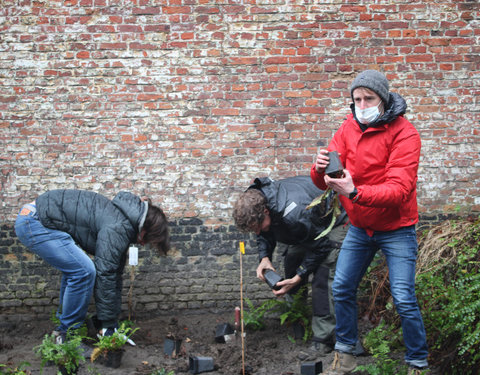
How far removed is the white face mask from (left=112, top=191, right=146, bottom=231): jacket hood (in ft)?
6.94

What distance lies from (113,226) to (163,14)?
2.41 metres

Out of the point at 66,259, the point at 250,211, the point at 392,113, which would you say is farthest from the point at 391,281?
the point at 66,259

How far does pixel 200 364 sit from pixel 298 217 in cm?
153

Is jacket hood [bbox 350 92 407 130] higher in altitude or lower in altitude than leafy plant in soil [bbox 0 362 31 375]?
higher

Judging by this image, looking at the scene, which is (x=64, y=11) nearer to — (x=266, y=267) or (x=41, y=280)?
(x=41, y=280)

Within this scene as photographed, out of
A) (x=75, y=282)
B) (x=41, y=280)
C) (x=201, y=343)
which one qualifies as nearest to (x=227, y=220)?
(x=201, y=343)

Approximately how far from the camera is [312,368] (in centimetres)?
405

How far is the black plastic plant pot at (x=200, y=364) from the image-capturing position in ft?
14.0

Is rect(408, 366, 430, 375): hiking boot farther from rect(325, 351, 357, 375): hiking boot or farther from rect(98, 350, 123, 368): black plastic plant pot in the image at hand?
rect(98, 350, 123, 368): black plastic plant pot

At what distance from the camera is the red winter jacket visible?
3.20 meters

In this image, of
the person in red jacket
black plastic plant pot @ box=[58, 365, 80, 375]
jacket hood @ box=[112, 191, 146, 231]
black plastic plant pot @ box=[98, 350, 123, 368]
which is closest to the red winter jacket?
the person in red jacket

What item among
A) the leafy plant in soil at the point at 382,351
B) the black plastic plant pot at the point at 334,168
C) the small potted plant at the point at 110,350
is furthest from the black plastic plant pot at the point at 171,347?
the black plastic plant pot at the point at 334,168

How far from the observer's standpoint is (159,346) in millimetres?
4914

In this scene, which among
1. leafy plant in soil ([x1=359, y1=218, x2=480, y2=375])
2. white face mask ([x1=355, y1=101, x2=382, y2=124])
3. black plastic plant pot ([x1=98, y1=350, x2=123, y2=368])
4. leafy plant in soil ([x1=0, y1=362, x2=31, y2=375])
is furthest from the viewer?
black plastic plant pot ([x1=98, y1=350, x2=123, y2=368])
